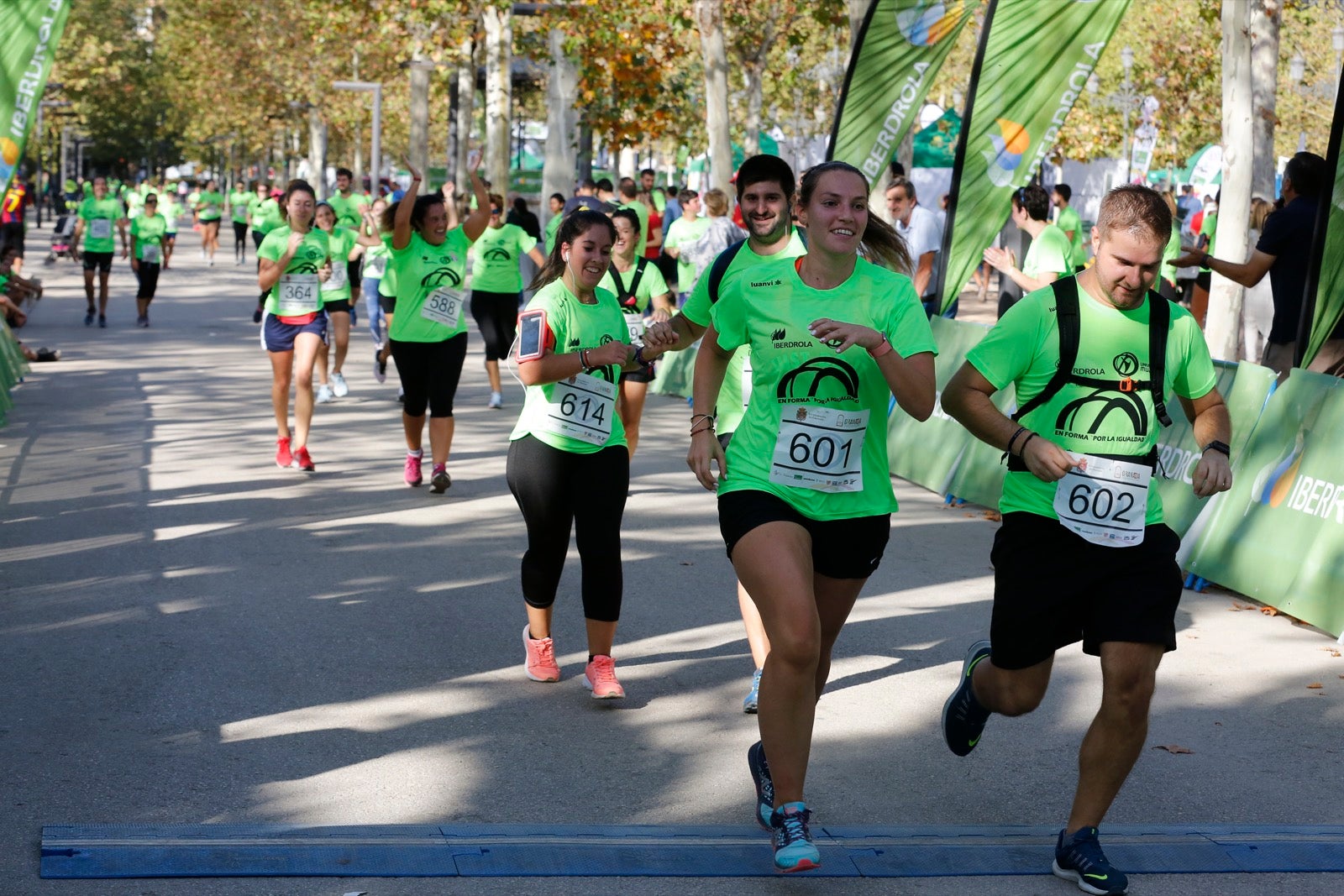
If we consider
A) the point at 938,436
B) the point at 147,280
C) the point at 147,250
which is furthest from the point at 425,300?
the point at 147,280

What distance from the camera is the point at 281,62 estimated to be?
183 feet

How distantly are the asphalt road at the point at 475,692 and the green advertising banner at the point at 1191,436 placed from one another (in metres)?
0.65

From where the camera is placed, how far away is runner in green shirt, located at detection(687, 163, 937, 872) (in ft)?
14.8

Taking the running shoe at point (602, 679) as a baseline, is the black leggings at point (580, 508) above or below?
above

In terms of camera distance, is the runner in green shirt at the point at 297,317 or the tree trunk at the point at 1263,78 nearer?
the runner in green shirt at the point at 297,317

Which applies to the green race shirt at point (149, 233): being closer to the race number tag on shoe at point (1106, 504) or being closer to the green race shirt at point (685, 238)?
the green race shirt at point (685, 238)

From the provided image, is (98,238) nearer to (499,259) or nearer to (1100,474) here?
(499,259)

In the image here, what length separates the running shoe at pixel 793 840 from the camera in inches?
171

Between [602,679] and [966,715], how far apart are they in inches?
64.4

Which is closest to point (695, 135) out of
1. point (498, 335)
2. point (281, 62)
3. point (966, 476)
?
point (281, 62)

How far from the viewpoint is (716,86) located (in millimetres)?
22922

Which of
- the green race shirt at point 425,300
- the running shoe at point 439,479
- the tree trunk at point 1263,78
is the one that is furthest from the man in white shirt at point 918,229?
the running shoe at point 439,479

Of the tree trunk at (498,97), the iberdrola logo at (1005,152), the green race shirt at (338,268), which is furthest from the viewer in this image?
the tree trunk at (498,97)

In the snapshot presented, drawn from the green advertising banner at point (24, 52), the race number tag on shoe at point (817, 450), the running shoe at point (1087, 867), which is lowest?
the running shoe at point (1087, 867)
